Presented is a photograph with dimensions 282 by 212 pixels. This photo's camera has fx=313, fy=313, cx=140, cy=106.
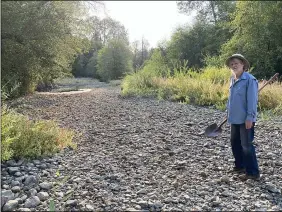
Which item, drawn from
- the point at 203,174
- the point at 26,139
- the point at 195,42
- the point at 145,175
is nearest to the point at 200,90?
the point at 203,174

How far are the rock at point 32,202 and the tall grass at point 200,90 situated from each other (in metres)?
7.18

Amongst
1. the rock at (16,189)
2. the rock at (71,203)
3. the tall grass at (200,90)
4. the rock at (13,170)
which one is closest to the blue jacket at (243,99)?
the rock at (71,203)

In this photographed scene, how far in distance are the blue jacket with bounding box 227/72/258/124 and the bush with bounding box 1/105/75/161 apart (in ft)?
9.39

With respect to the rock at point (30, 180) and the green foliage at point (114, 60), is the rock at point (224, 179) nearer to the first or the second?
the rock at point (30, 180)

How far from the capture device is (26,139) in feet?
15.4

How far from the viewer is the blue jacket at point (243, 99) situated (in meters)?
4.04

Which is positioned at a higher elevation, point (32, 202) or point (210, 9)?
point (210, 9)

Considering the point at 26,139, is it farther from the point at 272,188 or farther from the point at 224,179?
the point at 272,188

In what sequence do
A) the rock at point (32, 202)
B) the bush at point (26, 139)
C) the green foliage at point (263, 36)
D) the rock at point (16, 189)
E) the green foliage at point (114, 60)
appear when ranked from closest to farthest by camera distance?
1. the rock at point (32, 202)
2. the rock at point (16, 189)
3. the bush at point (26, 139)
4. the green foliage at point (263, 36)
5. the green foliage at point (114, 60)

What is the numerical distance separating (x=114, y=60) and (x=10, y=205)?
44006 mm

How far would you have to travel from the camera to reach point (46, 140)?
509cm

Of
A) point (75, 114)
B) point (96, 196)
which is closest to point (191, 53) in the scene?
point (75, 114)

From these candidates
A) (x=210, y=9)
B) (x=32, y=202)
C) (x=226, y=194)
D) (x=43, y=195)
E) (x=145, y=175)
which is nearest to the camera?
(x=32, y=202)

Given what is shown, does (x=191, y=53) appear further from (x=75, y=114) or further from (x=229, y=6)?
(x=75, y=114)
